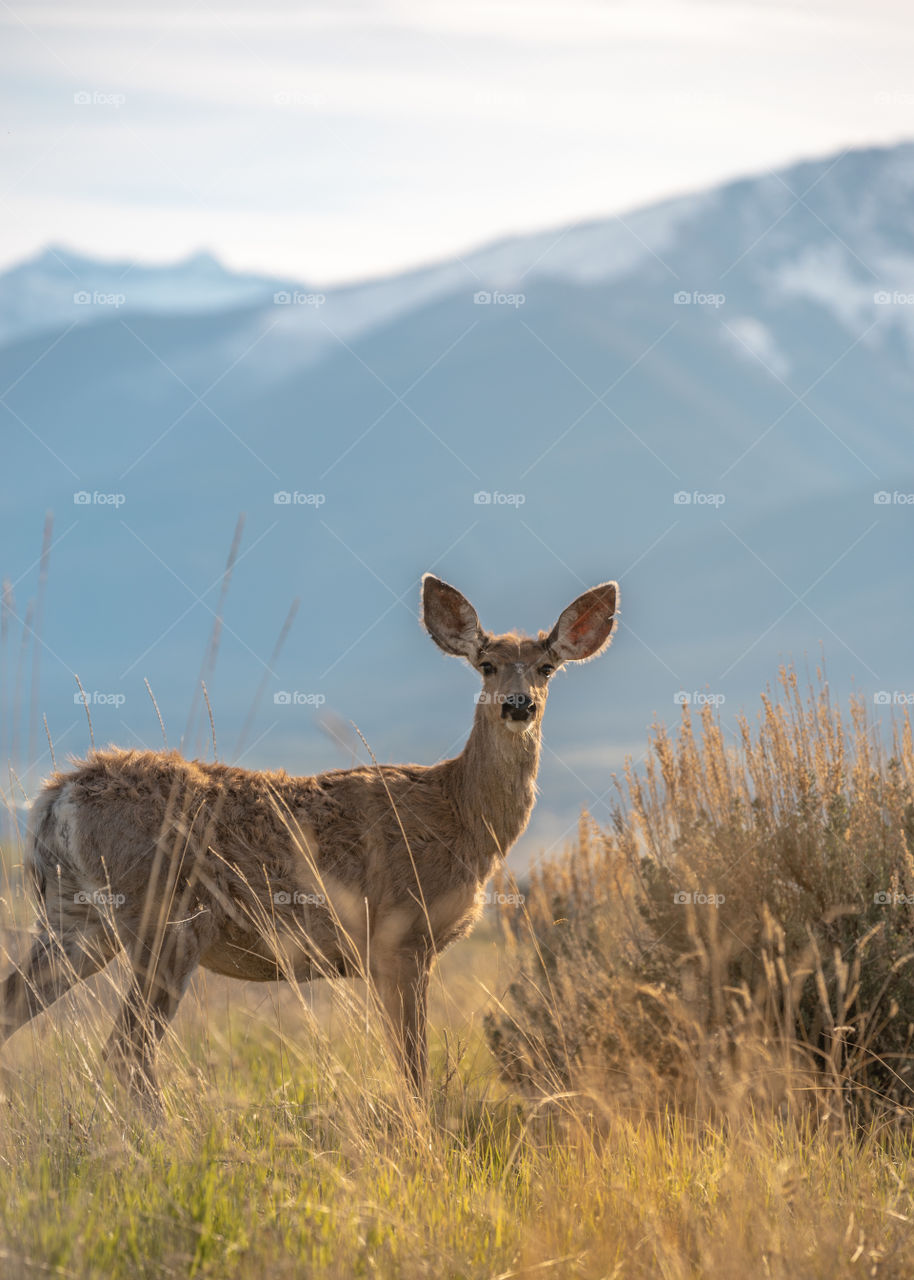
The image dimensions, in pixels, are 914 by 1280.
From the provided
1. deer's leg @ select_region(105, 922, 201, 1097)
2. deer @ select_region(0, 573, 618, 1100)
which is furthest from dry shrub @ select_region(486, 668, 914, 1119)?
deer's leg @ select_region(105, 922, 201, 1097)

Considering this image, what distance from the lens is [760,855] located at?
6.94 meters

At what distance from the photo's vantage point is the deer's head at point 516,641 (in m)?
7.43

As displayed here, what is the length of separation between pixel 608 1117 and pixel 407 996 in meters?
2.13

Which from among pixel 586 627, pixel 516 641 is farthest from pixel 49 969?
pixel 586 627

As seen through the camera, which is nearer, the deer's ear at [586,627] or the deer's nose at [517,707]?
the deer's nose at [517,707]

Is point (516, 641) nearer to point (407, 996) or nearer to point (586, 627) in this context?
point (586, 627)

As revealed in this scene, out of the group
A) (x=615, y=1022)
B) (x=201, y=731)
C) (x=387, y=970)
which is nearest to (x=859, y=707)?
(x=615, y=1022)

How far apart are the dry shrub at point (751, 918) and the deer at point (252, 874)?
651mm

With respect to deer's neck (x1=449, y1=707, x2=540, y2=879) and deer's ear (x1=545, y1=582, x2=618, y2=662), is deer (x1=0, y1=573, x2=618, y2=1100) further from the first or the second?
deer's ear (x1=545, y1=582, x2=618, y2=662)

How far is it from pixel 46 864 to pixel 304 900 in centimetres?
129

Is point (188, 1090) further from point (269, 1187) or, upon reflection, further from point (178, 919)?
point (178, 919)

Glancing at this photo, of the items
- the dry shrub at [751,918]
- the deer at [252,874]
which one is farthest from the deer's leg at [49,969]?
the dry shrub at [751,918]

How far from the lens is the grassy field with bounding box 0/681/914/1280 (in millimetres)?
4098

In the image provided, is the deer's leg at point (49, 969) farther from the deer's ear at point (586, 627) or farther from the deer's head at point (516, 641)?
the deer's ear at point (586, 627)
